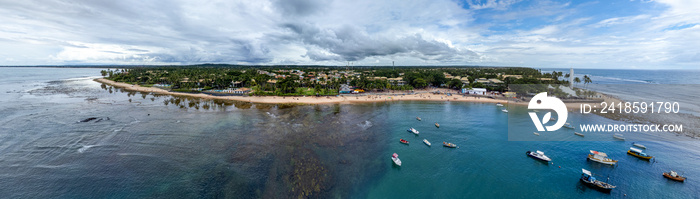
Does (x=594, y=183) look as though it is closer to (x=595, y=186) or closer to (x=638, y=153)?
(x=595, y=186)

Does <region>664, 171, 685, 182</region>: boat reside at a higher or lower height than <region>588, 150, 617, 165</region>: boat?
lower

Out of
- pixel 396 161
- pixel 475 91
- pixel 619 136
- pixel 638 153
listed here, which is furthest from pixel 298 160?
pixel 475 91

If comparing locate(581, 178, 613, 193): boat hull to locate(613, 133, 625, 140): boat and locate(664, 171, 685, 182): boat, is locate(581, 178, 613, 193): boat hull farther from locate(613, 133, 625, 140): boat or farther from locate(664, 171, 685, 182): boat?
locate(613, 133, 625, 140): boat

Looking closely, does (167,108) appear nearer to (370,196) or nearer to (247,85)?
(247,85)

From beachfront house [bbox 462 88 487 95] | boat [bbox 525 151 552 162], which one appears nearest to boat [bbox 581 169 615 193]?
boat [bbox 525 151 552 162]

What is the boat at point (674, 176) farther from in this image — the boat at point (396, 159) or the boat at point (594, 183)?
the boat at point (396, 159)

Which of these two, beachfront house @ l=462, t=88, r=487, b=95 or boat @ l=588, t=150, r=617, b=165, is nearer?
boat @ l=588, t=150, r=617, b=165

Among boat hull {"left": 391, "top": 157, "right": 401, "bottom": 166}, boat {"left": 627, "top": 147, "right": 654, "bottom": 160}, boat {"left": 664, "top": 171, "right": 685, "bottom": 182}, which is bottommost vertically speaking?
boat {"left": 664, "top": 171, "right": 685, "bottom": 182}

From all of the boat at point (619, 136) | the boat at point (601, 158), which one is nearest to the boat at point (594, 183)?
the boat at point (601, 158)
